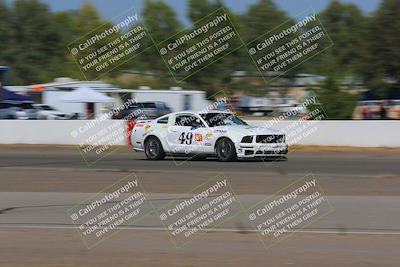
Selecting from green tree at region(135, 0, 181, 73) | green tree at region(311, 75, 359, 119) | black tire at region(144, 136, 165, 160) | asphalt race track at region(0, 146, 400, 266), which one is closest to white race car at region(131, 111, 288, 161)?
black tire at region(144, 136, 165, 160)

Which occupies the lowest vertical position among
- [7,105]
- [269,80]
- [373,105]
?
[373,105]

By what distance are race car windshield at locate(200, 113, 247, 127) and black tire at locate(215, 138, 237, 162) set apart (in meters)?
0.50

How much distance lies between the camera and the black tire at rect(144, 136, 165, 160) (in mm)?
20719

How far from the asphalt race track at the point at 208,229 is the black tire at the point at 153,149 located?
12.8 inches

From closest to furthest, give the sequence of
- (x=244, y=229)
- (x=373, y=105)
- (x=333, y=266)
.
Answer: (x=333, y=266), (x=244, y=229), (x=373, y=105)

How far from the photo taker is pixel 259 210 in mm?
10867

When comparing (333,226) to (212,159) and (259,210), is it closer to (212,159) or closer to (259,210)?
(259,210)

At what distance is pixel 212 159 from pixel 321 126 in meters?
7.09

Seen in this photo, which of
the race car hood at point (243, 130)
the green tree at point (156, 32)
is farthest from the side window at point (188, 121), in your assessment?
the green tree at point (156, 32)

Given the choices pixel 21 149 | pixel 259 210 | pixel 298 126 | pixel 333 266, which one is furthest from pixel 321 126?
pixel 333 266

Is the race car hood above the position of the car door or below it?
below

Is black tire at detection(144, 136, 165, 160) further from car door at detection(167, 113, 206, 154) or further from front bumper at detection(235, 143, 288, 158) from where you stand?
front bumper at detection(235, 143, 288, 158)

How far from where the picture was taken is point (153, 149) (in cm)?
2088

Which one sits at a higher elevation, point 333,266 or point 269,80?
point 269,80
